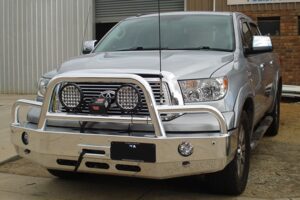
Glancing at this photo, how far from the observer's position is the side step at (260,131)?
18.6ft

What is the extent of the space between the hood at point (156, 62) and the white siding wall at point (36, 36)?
982 centimetres

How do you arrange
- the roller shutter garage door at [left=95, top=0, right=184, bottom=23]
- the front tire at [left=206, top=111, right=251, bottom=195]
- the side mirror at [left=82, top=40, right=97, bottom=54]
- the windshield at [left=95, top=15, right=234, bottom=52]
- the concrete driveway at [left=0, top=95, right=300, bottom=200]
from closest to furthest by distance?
1. the front tire at [left=206, top=111, right=251, bottom=195]
2. the concrete driveway at [left=0, top=95, right=300, bottom=200]
3. the windshield at [left=95, top=15, right=234, bottom=52]
4. the side mirror at [left=82, top=40, right=97, bottom=54]
5. the roller shutter garage door at [left=95, top=0, right=184, bottom=23]

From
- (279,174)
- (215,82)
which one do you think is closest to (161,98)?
(215,82)

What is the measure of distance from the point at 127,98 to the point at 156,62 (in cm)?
54

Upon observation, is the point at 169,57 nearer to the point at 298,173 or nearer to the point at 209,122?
the point at 209,122

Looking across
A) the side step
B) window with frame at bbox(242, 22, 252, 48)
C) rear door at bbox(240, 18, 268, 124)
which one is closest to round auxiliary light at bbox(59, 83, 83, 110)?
rear door at bbox(240, 18, 268, 124)

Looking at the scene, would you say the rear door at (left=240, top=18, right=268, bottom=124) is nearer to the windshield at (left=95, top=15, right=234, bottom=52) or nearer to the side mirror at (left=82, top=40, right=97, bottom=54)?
the windshield at (left=95, top=15, right=234, bottom=52)

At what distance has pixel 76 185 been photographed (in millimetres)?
5352

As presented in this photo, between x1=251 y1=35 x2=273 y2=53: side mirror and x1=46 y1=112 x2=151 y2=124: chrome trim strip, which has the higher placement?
x1=251 y1=35 x2=273 y2=53: side mirror

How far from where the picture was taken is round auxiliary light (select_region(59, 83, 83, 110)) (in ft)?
14.1

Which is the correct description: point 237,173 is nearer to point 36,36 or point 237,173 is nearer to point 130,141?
point 130,141

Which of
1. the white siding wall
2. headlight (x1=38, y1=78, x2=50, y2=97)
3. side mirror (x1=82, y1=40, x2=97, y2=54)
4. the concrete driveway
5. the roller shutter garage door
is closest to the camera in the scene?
headlight (x1=38, y1=78, x2=50, y2=97)

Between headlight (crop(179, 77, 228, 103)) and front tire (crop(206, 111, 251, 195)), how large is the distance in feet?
1.32

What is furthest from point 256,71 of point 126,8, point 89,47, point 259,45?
point 126,8
